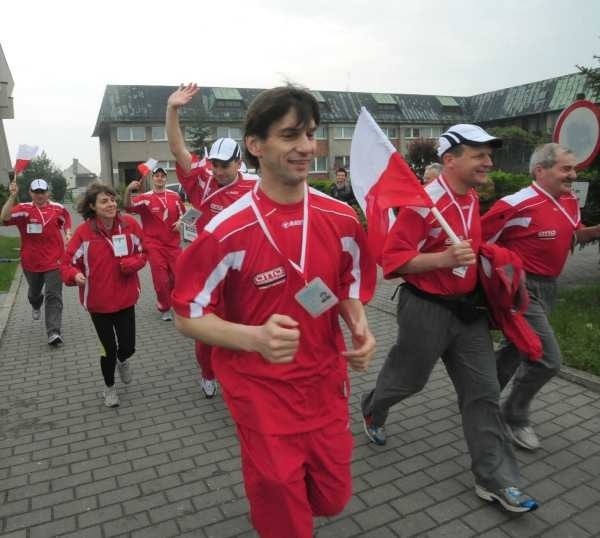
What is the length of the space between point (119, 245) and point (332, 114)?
166 ft

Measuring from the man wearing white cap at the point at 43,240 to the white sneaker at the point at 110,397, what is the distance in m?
2.71

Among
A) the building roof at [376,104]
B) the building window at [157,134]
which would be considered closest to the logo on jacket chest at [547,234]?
the building roof at [376,104]

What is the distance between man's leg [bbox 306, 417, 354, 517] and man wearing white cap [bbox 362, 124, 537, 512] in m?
1.15

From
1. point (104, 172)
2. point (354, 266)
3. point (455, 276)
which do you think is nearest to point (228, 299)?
point (354, 266)

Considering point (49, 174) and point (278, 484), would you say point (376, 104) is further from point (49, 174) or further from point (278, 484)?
point (278, 484)

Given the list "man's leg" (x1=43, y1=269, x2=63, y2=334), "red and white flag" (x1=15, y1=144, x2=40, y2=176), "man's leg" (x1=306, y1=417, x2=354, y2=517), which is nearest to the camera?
"man's leg" (x1=306, y1=417, x2=354, y2=517)

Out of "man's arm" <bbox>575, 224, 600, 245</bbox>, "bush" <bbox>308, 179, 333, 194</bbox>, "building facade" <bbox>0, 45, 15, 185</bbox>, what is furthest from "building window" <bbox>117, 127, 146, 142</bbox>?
"man's arm" <bbox>575, 224, 600, 245</bbox>

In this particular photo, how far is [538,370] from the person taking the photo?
3912 millimetres

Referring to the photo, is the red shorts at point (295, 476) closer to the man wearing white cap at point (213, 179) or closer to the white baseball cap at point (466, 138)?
the white baseball cap at point (466, 138)

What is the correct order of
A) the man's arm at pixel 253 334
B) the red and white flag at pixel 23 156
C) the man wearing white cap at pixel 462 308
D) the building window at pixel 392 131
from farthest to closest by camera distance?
1. the building window at pixel 392 131
2. the red and white flag at pixel 23 156
3. the man wearing white cap at pixel 462 308
4. the man's arm at pixel 253 334

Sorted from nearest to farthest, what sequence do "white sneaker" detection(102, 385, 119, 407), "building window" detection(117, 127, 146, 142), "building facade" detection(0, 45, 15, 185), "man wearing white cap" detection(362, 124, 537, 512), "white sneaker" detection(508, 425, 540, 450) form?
"man wearing white cap" detection(362, 124, 537, 512), "white sneaker" detection(508, 425, 540, 450), "white sneaker" detection(102, 385, 119, 407), "building facade" detection(0, 45, 15, 185), "building window" detection(117, 127, 146, 142)

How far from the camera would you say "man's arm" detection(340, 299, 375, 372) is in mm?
2193

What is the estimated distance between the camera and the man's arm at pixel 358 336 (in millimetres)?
2193

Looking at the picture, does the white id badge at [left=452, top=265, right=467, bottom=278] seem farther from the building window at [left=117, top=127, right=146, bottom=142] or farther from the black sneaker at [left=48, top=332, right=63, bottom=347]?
the building window at [left=117, top=127, right=146, bottom=142]
